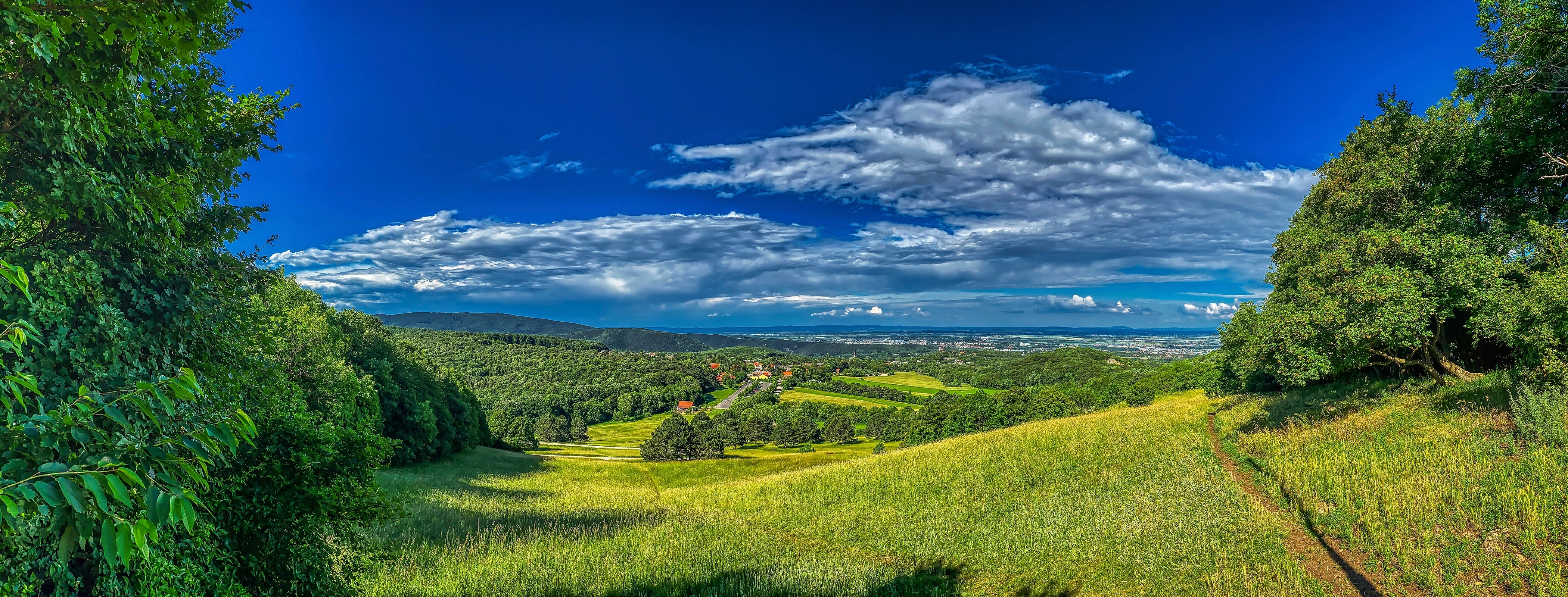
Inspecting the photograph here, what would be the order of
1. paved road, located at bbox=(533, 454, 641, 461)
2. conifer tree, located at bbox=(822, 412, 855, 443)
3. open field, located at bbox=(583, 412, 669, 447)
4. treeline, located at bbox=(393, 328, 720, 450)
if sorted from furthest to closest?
treeline, located at bbox=(393, 328, 720, 450) → open field, located at bbox=(583, 412, 669, 447) → conifer tree, located at bbox=(822, 412, 855, 443) → paved road, located at bbox=(533, 454, 641, 461)

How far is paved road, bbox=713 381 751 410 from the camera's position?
154 meters

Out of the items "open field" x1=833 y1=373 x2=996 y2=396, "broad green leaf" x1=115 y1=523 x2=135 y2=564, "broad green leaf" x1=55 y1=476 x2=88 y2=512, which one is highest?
"broad green leaf" x1=55 y1=476 x2=88 y2=512

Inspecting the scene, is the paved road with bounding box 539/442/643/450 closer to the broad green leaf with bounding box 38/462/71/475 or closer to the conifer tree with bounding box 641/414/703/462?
the conifer tree with bounding box 641/414/703/462

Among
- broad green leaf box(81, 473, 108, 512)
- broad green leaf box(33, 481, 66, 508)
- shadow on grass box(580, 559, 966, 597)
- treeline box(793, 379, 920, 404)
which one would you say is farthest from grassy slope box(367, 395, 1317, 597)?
treeline box(793, 379, 920, 404)

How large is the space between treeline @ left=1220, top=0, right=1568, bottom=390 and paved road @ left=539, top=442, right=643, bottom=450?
9296cm

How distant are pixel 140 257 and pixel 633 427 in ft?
439

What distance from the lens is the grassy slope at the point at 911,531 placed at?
1050cm

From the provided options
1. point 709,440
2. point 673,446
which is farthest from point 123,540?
point 709,440

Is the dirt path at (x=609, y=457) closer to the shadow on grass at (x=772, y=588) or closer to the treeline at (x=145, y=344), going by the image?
the shadow on grass at (x=772, y=588)

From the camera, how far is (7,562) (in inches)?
156

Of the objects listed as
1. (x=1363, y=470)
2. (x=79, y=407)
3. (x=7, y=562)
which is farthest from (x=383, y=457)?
(x=1363, y=470)

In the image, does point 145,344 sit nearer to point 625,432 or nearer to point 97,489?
point 97,489

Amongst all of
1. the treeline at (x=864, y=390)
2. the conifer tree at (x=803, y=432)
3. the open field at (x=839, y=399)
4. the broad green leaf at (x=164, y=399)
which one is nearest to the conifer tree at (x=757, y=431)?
the conifer tree at (x=803, y=432)

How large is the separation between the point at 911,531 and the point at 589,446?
3974 inches
